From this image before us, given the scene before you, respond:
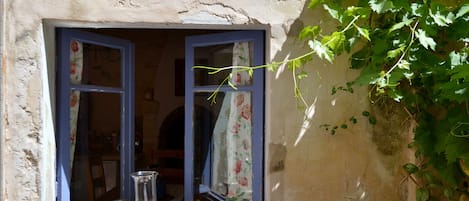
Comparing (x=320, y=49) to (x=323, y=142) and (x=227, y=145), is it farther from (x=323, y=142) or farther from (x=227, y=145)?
(x=227, y=145)

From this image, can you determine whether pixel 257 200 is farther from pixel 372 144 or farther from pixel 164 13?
pixel 164 13

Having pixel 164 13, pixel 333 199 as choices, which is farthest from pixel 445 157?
pixel 164 13

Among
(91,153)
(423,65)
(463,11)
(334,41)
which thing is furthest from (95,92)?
(463,11)

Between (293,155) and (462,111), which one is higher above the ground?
(462,111)

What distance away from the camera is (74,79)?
→ 2340 millimetres

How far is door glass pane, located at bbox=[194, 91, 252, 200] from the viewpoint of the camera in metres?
2.32

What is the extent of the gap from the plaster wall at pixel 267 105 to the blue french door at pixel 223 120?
130mm

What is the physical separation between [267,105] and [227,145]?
18.5 inches

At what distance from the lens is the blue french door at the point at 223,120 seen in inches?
87.7

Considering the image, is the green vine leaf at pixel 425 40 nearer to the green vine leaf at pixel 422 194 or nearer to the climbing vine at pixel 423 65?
the climbing vine at pixel 423 65

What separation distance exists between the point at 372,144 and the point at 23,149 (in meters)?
1.72

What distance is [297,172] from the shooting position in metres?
2.08

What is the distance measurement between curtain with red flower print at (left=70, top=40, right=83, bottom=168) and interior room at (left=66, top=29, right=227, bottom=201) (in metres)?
0.02

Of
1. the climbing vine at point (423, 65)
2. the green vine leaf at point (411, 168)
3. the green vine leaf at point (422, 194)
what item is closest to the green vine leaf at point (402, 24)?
the climbing vine at point (423, 65)
